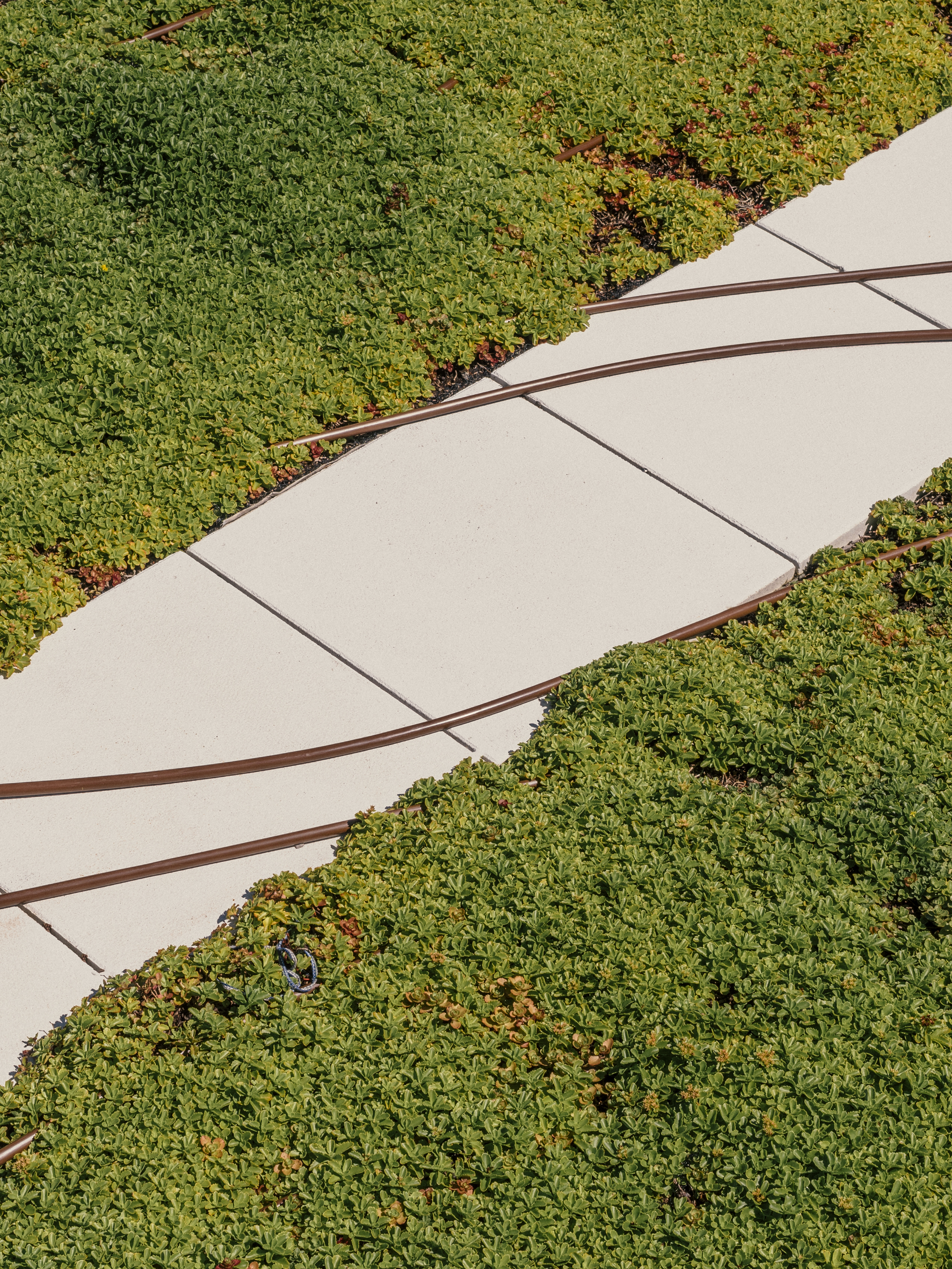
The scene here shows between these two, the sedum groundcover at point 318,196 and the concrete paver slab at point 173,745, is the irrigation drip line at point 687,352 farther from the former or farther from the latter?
the concrete paver slab at point 173,745

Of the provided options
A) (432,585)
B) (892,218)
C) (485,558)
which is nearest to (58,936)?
(432,585)

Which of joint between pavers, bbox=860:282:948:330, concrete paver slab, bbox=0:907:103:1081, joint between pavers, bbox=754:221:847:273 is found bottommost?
concrete paver slab, bbox=0:907:103:1081

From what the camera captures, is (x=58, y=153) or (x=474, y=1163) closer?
(x=474, y=1163)

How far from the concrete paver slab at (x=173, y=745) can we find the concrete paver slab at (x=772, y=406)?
72.6 inches

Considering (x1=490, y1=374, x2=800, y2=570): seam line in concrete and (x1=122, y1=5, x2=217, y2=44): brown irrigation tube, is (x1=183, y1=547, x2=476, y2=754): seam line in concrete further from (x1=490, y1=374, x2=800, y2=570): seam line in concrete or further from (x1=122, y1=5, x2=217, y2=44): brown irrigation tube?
(x1=122, y1=5, x2=217, y2=44): brown irrigation tube

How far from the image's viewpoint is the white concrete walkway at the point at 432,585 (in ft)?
14.4

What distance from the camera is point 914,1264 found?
3262 millimetres

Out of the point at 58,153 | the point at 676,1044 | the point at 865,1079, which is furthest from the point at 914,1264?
the point at 58,153

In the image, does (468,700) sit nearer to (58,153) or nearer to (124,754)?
(124,754)

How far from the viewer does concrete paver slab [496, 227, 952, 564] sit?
5.61 m

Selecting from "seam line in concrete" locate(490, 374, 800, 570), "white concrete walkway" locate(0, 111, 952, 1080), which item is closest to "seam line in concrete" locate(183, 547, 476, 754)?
"white concrete walkway" locate(0, 111, 952, 1080)

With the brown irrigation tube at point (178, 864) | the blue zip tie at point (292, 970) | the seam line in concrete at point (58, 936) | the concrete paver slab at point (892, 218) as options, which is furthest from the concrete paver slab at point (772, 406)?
the seam line in concrete at point (58, 936)

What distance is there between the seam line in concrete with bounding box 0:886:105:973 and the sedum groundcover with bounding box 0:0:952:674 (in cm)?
107

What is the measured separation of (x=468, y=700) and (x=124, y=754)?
4.20ft
